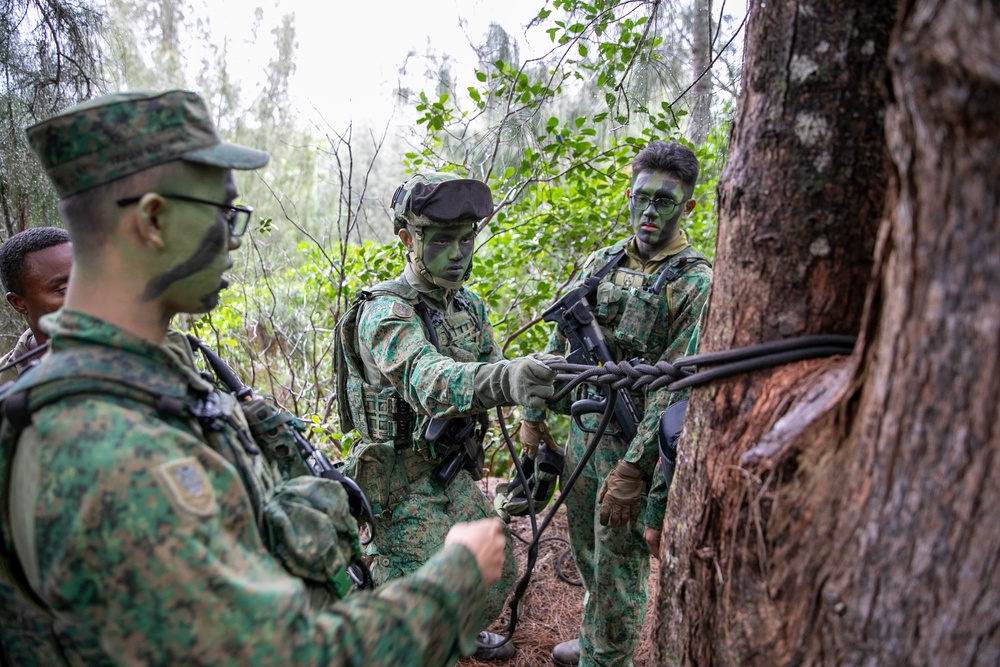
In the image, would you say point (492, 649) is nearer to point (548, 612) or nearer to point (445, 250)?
point (548, 612)

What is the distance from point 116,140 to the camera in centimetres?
130

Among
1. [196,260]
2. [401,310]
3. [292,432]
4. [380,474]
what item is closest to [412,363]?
[401,310]

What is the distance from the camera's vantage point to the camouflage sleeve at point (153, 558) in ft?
3.57

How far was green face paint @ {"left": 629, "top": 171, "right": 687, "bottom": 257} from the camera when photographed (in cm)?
321

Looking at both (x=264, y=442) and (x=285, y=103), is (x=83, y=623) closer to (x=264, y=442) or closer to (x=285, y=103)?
(x=264, y=442)

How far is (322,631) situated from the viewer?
1.22 metres

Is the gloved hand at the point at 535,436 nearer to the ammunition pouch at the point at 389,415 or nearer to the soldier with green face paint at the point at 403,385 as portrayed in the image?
the soldier with green face paint at the point at 403,385

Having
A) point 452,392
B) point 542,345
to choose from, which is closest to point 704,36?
point 542,345

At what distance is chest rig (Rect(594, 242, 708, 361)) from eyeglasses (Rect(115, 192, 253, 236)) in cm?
200

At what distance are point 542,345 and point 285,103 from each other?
10153 mm

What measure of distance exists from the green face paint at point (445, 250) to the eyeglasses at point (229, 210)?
4.42ft

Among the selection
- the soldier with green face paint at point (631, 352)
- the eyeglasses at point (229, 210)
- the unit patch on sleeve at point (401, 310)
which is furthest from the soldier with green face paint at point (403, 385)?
the eyeglasses at point (229, 210)

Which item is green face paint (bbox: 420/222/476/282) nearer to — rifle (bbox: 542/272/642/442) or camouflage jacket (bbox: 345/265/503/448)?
camouflage jacket (bbox: 345/265/503/448)

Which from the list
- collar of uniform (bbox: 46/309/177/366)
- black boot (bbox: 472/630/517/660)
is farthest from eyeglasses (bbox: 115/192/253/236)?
black boot (bbox: 472/630/517/660)
